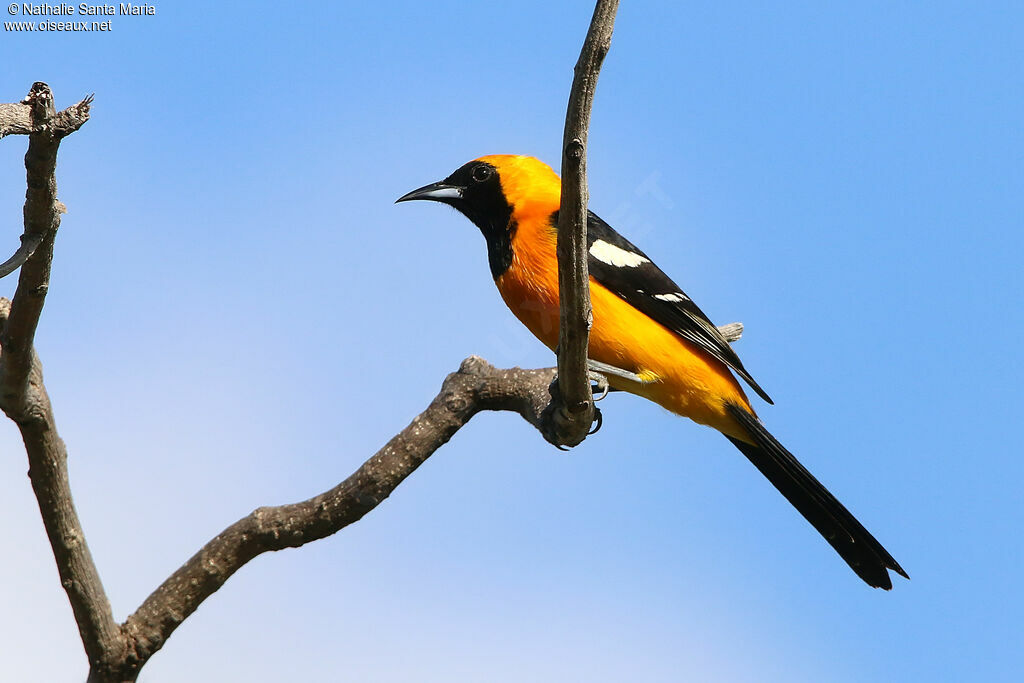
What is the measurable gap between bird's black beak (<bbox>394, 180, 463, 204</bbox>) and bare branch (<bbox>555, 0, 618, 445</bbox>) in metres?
1.99

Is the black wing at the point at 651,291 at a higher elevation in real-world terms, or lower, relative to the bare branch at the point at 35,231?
higher

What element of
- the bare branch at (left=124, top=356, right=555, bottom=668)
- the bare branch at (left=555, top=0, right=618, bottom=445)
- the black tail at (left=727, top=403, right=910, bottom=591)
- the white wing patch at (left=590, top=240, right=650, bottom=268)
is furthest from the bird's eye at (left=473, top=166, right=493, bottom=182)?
the black tail at (left=727, top=403, right=910, bottom=591)

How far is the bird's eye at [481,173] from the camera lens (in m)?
5.75

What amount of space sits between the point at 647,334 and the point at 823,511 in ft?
4.96

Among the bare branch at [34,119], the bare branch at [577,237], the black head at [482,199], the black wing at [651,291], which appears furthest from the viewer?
the black head at [482,199]

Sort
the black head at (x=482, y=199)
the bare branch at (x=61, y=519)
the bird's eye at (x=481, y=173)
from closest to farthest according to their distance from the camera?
1. the bare branch at (x=61, y=519)
2. the black head at (x=482, y=199)
3. the bird's eye at (x=481, y=173)

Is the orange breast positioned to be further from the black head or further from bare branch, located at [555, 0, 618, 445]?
bare branch, located at [555, 0, 618, 445]

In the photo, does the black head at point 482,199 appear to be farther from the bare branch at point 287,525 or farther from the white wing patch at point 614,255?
the bare branch at point 287,525

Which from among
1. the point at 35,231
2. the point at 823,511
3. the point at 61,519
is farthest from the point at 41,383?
the point at 823,511

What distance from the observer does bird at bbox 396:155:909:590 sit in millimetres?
4891

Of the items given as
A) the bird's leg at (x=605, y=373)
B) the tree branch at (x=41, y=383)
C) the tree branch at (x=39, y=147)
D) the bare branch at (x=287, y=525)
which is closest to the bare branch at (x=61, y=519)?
the tree branch at (x=41, y=383)

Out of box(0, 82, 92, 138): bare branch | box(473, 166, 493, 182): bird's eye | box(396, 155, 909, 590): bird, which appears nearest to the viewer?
box(0, 82, 92, 138): bare branch

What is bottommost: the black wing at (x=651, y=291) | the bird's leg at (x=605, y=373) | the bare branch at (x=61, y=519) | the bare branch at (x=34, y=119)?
the bare branch at (x=61, y=519)

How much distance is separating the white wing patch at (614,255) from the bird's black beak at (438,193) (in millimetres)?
1098
